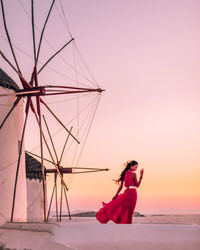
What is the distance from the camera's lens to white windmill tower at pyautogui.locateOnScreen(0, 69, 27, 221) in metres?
8.80

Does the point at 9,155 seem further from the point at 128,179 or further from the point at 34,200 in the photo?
the point at 34,200

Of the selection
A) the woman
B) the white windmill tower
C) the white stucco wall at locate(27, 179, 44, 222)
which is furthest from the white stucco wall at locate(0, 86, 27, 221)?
the white stucco wall at locate(27, 179, 44, 222)

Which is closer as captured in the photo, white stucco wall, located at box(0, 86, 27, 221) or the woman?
the woman

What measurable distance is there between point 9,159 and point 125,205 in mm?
3619

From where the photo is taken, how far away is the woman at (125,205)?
7.16 m

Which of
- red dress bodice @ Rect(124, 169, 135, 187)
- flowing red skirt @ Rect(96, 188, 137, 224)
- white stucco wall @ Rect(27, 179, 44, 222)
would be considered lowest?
white stucco wall @ Rect(27, 179, 44, 222)

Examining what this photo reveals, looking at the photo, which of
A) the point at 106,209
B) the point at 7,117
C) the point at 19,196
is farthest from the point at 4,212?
the point at 106,209

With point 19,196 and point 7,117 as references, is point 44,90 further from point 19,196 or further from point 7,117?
point 19,196

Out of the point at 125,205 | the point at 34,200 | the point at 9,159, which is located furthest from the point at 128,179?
the point at 34,200

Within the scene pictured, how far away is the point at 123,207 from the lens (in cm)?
720

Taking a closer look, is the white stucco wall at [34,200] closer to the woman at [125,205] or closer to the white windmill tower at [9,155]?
the white windmill tower at [9,155]

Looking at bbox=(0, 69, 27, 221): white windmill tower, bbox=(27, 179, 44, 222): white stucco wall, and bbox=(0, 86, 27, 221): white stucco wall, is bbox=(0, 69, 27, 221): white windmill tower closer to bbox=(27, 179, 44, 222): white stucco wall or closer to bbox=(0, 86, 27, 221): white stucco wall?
bbox=(0, 86, 27, 221): white stucco wall

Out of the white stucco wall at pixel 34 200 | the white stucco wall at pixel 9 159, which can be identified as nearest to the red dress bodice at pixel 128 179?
the white stucco wall at pixel 9 159

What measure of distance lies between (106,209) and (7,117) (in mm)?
3626
